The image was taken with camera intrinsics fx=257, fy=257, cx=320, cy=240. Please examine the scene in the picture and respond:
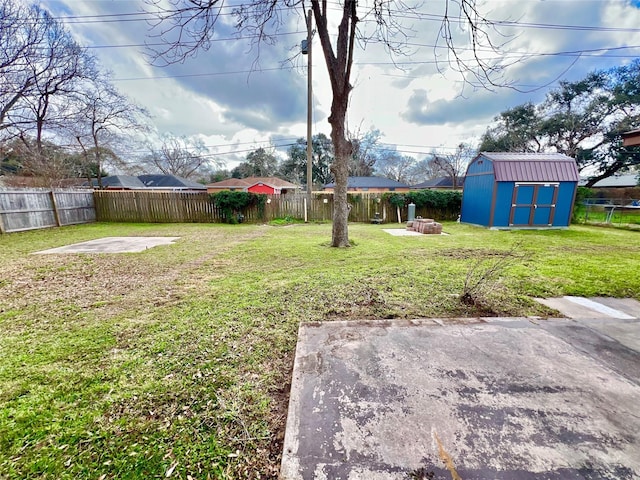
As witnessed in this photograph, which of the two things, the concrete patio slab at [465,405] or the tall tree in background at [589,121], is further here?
the tall tree in background at [589,121]

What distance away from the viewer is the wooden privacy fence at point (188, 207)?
1194 centimetres

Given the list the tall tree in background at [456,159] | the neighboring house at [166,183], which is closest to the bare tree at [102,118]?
the neighboring house at [166,183]

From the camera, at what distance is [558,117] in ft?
56.9

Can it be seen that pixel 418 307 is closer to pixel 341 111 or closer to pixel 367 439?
pixel 367 439

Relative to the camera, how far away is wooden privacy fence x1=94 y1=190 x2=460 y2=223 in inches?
470

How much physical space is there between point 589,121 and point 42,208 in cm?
2915

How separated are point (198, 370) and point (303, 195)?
10.8 meters

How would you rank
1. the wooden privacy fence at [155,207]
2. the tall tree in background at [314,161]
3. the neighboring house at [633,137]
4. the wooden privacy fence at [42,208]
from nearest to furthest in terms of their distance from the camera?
the neighboring house at [633,137] < the wooden privacy fence at [42,208] < the wooden privacy fence at [155,207] < the tall tree in background at [314,161]

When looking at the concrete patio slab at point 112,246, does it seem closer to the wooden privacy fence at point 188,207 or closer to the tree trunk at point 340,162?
the tree trunk at point 340,162

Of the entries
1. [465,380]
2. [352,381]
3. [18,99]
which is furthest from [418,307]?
[18,99]

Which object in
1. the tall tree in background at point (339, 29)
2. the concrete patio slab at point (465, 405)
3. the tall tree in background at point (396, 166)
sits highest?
the tall tree in background at point (396, 166)

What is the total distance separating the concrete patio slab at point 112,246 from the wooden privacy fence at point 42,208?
3.92 metres

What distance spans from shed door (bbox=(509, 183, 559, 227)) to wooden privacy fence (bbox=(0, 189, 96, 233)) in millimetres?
17100

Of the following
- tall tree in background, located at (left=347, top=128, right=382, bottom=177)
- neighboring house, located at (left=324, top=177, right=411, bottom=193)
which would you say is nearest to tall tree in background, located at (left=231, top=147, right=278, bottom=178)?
neighboring house, located at (left=324, top=177, right=411, bottom=193)
